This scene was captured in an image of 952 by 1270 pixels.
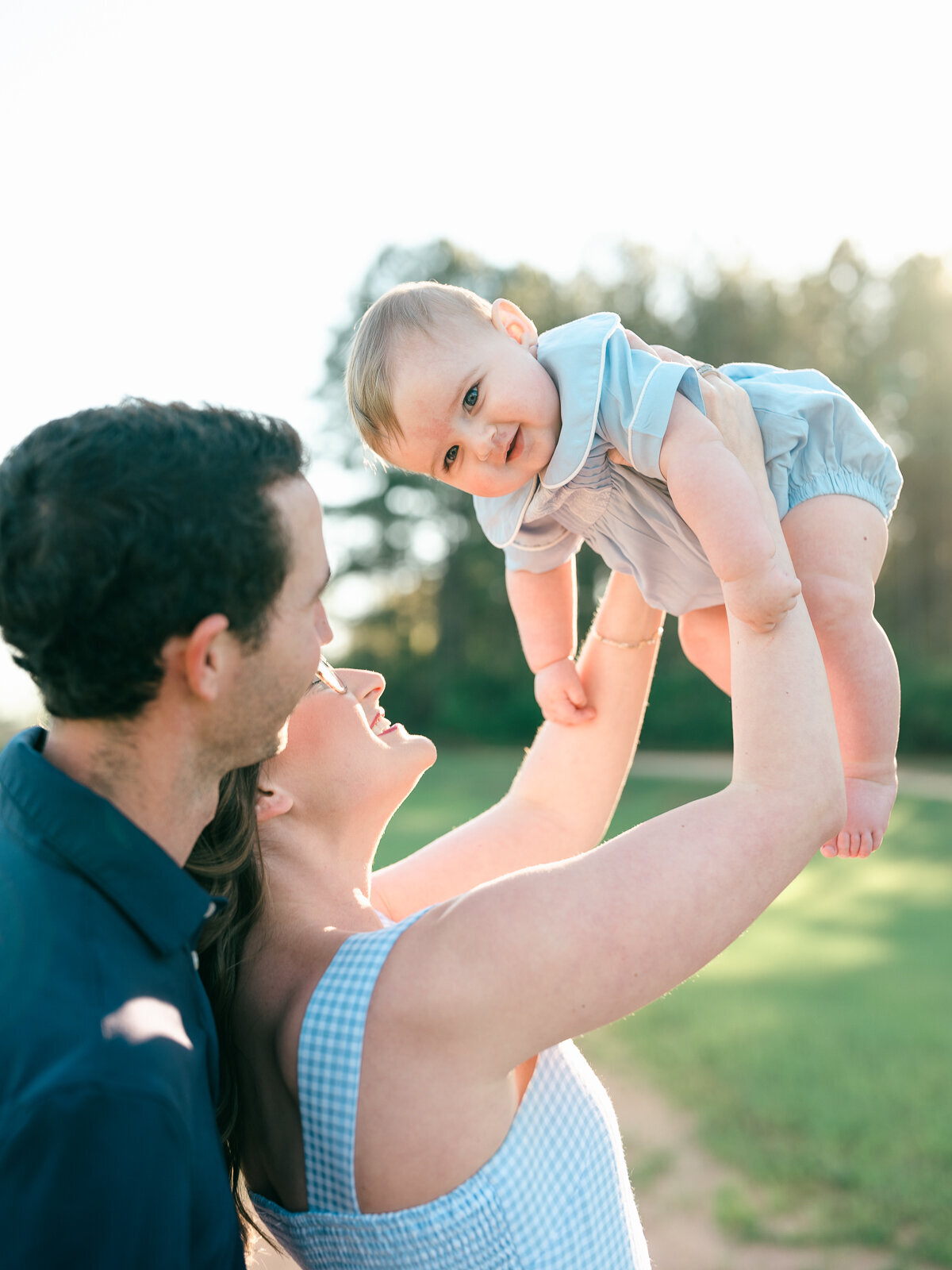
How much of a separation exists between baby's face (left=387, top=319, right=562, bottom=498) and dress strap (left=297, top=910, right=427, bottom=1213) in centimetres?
97

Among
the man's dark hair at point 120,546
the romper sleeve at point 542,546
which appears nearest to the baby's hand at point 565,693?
the romper sleeve at point 542,546

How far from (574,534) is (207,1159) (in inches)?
55.5

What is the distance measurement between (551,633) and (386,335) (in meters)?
0.72

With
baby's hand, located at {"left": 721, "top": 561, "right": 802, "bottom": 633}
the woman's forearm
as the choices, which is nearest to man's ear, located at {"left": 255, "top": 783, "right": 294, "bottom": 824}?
the woman's forearm

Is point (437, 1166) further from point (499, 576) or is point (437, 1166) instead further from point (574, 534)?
point (499, 576)

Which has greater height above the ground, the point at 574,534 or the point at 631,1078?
the point at 574,534

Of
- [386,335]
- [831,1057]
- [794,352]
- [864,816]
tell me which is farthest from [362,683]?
[794,352]

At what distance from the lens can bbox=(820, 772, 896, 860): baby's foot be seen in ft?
6.19

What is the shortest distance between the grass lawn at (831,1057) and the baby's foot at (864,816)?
105 inches

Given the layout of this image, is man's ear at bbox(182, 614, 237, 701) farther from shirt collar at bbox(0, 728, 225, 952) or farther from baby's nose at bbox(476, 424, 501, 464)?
baby's nose at bbox(476, 424, 501, 464)

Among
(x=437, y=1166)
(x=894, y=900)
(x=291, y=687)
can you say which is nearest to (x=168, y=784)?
(x=291, y=687)

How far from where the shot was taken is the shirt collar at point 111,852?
115cm

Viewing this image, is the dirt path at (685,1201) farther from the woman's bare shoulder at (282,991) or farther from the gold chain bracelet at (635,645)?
the woman's bare shoulder at (282,991)

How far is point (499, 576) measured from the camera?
90.8 ft
